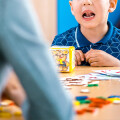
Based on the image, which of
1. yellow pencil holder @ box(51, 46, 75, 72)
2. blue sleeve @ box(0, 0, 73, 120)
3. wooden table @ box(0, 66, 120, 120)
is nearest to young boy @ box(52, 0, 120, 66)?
yellow pencil holder @ box(51, 46, 75, 72)

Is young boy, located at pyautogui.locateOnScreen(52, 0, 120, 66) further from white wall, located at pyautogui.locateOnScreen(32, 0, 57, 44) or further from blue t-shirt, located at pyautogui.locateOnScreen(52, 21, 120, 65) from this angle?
white wall, located at pyautogui.locateOnScreen(32, 0, 57, 44)

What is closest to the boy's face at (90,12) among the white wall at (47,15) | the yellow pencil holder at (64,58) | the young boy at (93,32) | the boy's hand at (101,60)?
the young boy at (93,32)

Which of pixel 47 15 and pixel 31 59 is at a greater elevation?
pixel 47 15

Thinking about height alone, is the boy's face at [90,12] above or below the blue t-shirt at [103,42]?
above

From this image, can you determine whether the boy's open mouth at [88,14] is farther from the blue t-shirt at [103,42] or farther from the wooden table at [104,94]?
the wooden table at [104,94]

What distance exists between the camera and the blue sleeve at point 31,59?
0.31 m

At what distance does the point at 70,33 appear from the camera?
1.62 m

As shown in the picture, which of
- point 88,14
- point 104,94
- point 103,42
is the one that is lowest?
point 104,94

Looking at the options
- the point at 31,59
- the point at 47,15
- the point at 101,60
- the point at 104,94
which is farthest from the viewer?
the point at 47,15

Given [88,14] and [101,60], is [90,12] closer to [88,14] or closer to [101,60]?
[88,14]

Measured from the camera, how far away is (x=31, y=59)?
320mm

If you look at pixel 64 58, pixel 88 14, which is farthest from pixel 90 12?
pixel 64 58

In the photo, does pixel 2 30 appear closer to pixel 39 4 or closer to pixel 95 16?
pixel 95 16

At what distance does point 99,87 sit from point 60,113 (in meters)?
0.45
